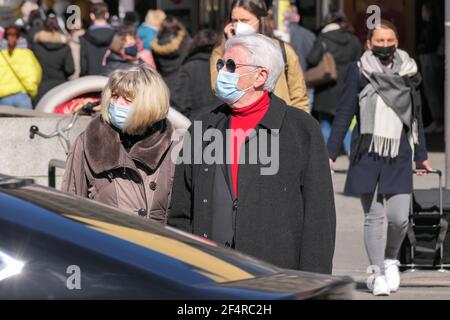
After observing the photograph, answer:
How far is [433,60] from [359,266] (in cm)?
958

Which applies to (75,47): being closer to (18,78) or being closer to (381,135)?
(18,78)

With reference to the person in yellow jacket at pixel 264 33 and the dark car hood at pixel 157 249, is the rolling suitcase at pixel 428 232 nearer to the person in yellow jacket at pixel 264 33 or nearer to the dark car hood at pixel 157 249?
the person in yellow jacket at pixel 264 33

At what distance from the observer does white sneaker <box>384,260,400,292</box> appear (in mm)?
8891

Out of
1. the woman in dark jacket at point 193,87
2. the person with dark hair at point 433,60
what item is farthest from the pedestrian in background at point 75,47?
the woman in dark jacket at point 193,87

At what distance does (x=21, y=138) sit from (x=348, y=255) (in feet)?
8.68

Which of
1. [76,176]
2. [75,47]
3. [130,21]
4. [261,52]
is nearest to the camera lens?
[261,52]

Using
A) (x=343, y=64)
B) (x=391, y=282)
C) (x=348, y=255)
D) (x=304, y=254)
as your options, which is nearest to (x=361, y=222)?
(x=348, y=255)

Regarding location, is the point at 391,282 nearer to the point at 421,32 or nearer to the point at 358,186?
the point at 358,186

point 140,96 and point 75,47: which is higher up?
point 75,47

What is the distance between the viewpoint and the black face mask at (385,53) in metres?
8.78

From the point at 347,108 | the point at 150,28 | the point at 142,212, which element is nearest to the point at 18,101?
the point at 150,28

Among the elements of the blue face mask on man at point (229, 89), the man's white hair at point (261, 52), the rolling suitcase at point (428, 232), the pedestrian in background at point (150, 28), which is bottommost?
the rolling suitcase at point (428, 232)

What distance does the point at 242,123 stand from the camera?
18.5 feet
